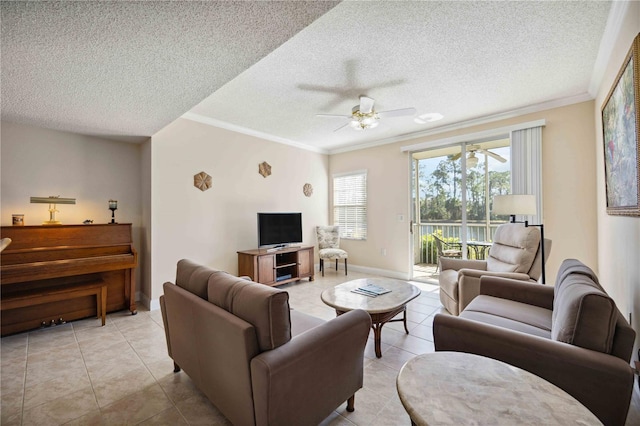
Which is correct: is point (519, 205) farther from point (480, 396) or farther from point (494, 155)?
point (480, 396)

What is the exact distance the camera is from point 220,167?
412 centimetres

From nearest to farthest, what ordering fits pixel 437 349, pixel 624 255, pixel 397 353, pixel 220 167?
pixel 437 349, pixel 624 255, pixel 397 353, pixel 220 167

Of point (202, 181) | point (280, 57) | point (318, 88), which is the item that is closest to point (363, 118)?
point (318, 88)

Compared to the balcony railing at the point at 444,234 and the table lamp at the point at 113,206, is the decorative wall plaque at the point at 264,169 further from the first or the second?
the balcony railing at the point at 444,234

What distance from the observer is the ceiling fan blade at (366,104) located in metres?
2.96

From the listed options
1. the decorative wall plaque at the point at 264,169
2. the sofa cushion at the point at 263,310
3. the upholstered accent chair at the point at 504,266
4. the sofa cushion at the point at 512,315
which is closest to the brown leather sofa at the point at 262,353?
the sofa cushion at the point at 263,310

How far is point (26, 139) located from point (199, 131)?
6.12 ft

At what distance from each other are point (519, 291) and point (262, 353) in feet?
7.14

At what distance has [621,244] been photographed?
207cm

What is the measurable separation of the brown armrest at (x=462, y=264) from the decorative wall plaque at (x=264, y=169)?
3163 millimetres

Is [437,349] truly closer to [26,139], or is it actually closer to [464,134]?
[464,134]

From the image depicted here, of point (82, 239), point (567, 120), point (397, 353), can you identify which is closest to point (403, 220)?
point (567, 120)

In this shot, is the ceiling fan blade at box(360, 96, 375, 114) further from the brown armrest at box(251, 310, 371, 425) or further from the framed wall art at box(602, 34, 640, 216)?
the brown armrest at box(251, 310, 371, 425)

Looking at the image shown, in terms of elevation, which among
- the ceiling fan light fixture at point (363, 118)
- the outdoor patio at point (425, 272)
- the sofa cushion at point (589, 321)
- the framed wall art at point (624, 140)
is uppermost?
the ceiling fan light fixture at point (363, 118)
